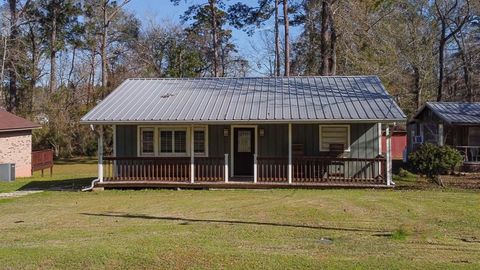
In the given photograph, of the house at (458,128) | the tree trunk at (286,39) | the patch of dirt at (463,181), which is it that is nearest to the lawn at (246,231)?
the patch of dirt at (463,181)

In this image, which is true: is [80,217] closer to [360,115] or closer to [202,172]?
[202,172]

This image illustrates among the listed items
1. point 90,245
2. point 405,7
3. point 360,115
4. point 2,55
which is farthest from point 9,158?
point 405,7

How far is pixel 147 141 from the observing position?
17.8 m

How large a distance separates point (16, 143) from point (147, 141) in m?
12.6

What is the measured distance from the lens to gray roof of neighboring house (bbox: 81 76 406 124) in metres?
16.3

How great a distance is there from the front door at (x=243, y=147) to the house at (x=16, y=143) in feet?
44.5

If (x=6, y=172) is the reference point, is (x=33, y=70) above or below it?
above

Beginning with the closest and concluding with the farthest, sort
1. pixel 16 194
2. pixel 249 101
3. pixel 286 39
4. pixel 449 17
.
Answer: pixel 16 194 < pixel 249 101 < pixel 286 39 < pixel 449 17

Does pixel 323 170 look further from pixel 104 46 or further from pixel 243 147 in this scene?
pixel 104 46

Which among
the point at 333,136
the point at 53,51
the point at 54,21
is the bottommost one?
the point at 333,136

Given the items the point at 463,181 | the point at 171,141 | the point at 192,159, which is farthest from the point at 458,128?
the point at 171,141

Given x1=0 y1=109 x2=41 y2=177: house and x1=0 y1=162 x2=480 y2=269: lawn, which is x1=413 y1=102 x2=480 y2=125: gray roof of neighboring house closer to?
Result: x1=0 y1=162 x2=480 y2=269: lawn

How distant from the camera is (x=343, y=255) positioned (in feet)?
22.6

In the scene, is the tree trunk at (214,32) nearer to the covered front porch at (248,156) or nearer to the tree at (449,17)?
the tree at (449,17)
